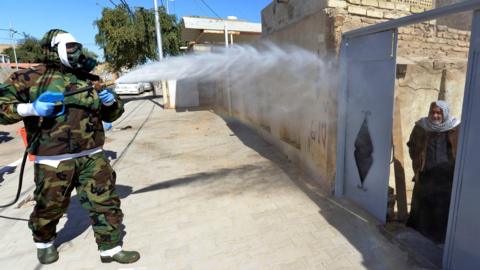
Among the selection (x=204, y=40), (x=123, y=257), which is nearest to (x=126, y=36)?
(x=204, y=40)

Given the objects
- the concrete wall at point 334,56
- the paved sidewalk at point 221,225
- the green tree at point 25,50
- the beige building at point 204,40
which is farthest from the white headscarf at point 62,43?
the green tree at point 25,50

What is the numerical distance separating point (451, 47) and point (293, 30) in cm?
247

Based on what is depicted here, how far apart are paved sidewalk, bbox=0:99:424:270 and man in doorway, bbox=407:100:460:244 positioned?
56cm

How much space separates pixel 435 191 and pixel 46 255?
154 inches

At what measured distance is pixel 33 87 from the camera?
2.51m

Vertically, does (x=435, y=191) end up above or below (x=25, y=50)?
below

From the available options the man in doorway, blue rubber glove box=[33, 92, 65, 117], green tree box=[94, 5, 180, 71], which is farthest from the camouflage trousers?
green tree box=[94, 5, 180, 71]

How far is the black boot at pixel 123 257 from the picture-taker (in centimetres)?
287

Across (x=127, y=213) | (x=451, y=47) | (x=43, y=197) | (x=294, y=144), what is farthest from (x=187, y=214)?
(x=451, y=47)

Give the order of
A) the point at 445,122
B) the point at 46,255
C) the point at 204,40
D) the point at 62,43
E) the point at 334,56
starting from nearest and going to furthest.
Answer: the point at 62,43 → the point at 46,255 → the point at 445,122 → the point at 334,56 → the point at 204,40

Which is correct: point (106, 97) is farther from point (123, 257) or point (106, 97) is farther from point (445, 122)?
point (445, 122)

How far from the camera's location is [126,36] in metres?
19.6

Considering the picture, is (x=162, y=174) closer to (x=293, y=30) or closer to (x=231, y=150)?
(x=231, y=150)

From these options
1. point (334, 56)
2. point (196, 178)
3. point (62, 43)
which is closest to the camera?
point (62, 43)
